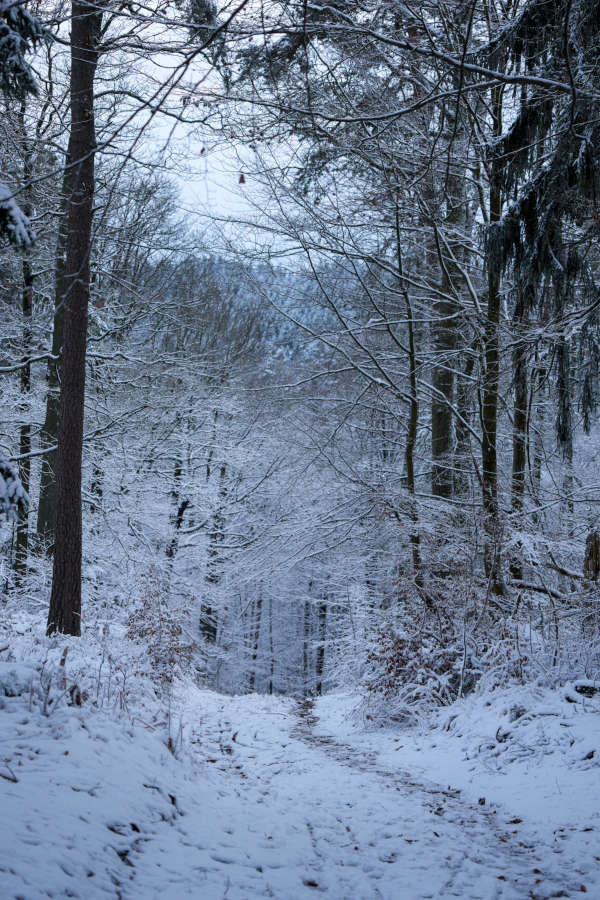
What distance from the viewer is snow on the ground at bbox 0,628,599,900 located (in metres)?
2.86

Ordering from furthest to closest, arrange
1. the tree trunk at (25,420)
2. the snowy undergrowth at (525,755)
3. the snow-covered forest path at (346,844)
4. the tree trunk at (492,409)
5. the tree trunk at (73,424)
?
1. the tree trunk at (25,420)
2. the tree trunk at (73,424)
3. the tree trunk at (492,409)
4. the snowy undergrowth at (525,755)
5. the snow-covered forest path at (346,844)

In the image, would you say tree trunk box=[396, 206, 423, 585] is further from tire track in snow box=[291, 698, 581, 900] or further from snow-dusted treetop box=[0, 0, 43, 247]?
snow-dusted treetop box=[0, 0, 43, 247]

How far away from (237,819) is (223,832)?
1.02ft

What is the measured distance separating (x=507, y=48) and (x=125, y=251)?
1144 cm

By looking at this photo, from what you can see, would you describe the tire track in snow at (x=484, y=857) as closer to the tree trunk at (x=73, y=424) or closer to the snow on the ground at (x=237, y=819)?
the snow on the ground at (x=237, y=819)

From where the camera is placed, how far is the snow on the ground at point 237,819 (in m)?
2.86

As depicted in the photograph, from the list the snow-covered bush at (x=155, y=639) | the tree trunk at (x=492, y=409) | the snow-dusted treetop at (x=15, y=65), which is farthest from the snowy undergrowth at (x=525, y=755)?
the snow-dusted treetop at (x=15, y=65)

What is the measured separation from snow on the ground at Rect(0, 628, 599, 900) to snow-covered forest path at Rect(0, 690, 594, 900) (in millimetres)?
11

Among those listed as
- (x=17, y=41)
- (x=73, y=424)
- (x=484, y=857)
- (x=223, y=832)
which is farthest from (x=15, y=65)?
(x=484, y=857)

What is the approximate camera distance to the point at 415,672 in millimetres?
8141

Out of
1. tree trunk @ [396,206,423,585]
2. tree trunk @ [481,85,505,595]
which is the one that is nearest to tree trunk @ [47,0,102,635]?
tree trunk @ [396,206,423,585]

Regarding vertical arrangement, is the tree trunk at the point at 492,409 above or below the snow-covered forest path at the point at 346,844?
above

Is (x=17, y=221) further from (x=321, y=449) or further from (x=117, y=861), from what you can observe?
(x=321, y=449)

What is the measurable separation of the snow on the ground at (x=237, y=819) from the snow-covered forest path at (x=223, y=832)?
0.01 m
